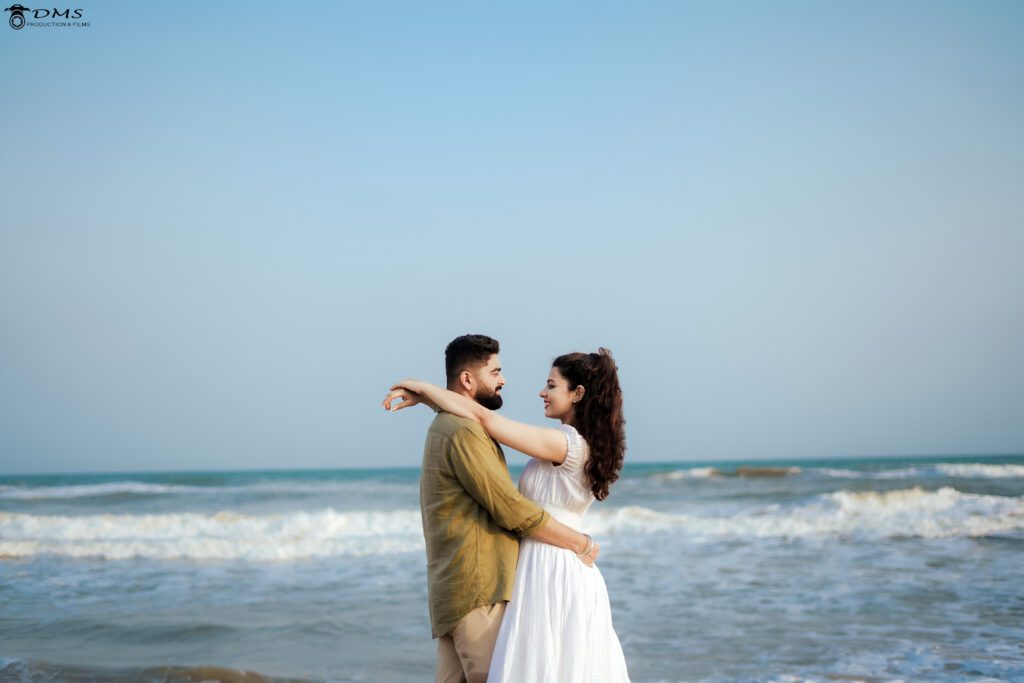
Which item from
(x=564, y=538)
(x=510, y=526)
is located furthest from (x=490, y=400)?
(x=564, y=538)

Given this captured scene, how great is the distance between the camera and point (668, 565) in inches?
417

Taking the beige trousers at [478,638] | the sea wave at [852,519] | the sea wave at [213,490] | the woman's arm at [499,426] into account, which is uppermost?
the woman's arm at [499,426]

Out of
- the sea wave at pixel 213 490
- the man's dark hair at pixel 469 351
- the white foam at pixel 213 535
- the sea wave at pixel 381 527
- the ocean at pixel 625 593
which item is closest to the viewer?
the man's dark hair at pixel 469 351

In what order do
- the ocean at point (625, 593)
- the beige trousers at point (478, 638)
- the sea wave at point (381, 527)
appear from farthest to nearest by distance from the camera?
the sea wave at point (381, 527) → the ocean at point (625, 593) → the beige trousers at point (478, 638)

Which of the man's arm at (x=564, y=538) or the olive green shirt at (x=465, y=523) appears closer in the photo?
the olive green shirt at (x=465, y=523)

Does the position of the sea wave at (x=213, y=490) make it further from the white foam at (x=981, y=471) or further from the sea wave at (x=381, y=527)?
the white foam at (x=981, y=471)

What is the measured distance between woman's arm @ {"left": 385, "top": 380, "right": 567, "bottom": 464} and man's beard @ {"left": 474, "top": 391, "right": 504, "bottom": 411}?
0.04 metres

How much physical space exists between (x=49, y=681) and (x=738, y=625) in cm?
542

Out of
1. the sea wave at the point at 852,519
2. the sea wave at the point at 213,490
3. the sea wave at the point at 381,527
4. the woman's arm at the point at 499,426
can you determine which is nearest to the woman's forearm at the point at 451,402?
the woman's arm at the point at 499,426

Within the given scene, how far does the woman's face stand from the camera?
3.40 m

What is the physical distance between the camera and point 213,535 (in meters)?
15.2

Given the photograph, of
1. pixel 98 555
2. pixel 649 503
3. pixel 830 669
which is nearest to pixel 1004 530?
pixel 649 503

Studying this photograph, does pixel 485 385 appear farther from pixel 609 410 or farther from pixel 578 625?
pixel 578 625

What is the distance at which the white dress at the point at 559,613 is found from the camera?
10.3 feet
